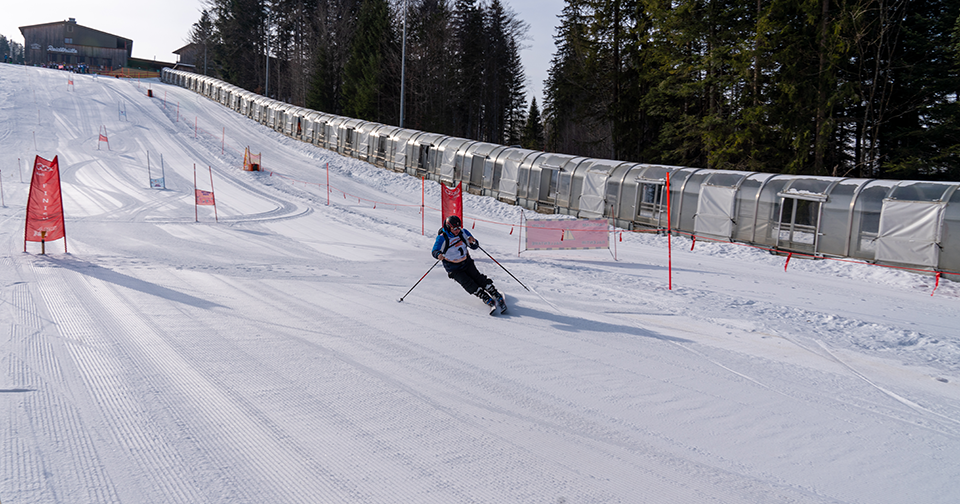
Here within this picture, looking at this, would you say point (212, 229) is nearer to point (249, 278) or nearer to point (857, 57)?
point (249, 278)

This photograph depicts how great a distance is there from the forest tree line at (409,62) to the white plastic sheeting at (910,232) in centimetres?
3650

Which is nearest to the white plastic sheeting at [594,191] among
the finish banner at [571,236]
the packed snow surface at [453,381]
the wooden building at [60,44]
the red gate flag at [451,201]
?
the red gate flag at [451,201]

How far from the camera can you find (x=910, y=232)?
14305 mm

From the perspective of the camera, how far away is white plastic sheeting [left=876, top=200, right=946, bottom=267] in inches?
549

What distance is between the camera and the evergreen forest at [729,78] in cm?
2155

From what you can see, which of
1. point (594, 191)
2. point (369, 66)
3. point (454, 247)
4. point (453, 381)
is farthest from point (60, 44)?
point (453, 381)

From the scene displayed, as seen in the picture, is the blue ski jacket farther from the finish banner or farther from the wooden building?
the wooden building

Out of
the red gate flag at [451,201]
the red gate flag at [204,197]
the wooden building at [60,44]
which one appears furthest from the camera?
the wooden building at [60,44]

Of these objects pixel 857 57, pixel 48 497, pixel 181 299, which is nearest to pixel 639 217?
pixel 857 57

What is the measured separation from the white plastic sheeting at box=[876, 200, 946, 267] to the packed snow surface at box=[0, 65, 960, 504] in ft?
4.73

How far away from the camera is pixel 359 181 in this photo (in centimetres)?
2934

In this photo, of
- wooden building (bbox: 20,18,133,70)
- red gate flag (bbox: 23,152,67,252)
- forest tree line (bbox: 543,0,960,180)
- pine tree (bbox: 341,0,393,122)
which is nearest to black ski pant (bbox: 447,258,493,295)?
red gate flag (bbox: 23,152,67,252)

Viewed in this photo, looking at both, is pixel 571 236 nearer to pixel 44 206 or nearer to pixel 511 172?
pixel 44 206

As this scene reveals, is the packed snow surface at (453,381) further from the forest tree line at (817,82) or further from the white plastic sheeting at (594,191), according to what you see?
the forest tree line at (817,82)
